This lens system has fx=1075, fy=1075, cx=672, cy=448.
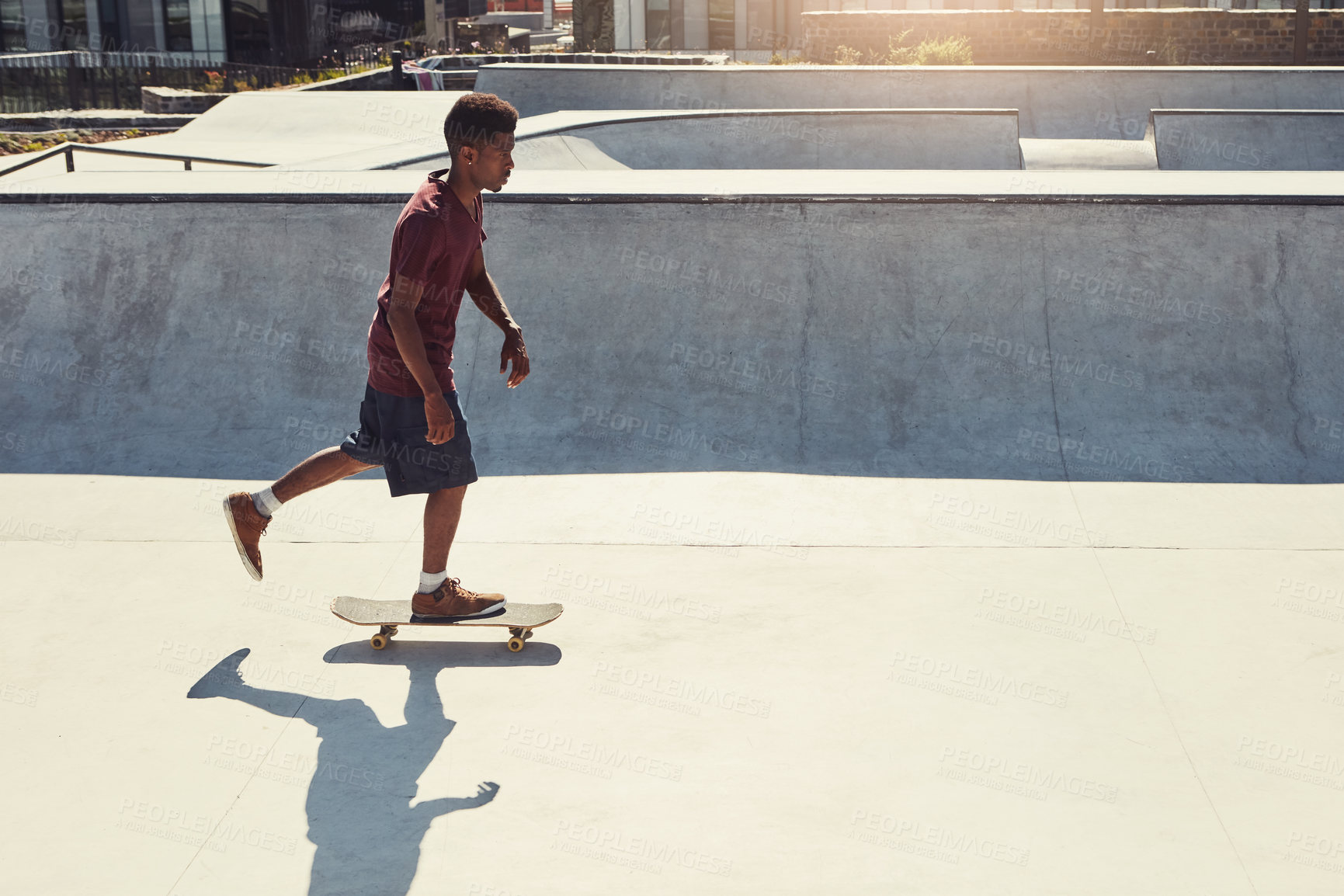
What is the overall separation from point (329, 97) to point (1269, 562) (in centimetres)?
1612

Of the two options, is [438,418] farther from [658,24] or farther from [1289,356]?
[658,24]

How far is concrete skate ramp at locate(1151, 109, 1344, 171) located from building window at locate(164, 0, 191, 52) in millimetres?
31314

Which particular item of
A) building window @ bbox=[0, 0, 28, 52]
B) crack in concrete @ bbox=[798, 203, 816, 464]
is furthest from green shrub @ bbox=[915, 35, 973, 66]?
building window @ bbox=[0, 0, 28, 52]

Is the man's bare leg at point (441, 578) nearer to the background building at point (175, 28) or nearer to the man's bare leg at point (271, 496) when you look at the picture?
the man's bare leg at point (271, 496)

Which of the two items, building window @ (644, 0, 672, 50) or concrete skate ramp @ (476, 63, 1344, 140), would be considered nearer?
concrete skate ramp @ (476, 63, 1344, 140)

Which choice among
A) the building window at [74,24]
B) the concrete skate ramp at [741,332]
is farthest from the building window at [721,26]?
the concrete skate ramp at [741,332]

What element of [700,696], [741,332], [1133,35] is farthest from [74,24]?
[700,696]

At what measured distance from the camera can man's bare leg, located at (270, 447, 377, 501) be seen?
152 inches

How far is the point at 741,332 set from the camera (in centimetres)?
627

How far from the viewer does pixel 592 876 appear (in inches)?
107

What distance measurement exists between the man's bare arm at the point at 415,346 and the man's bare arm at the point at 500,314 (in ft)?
1.49

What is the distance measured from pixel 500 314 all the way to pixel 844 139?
35.8ft

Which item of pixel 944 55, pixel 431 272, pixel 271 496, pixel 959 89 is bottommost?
pixel 271 496

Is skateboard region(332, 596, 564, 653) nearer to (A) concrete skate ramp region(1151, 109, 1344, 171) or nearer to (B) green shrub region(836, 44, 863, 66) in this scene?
(A) concrete skate ramp region(1151, 109, 1344, 171)
